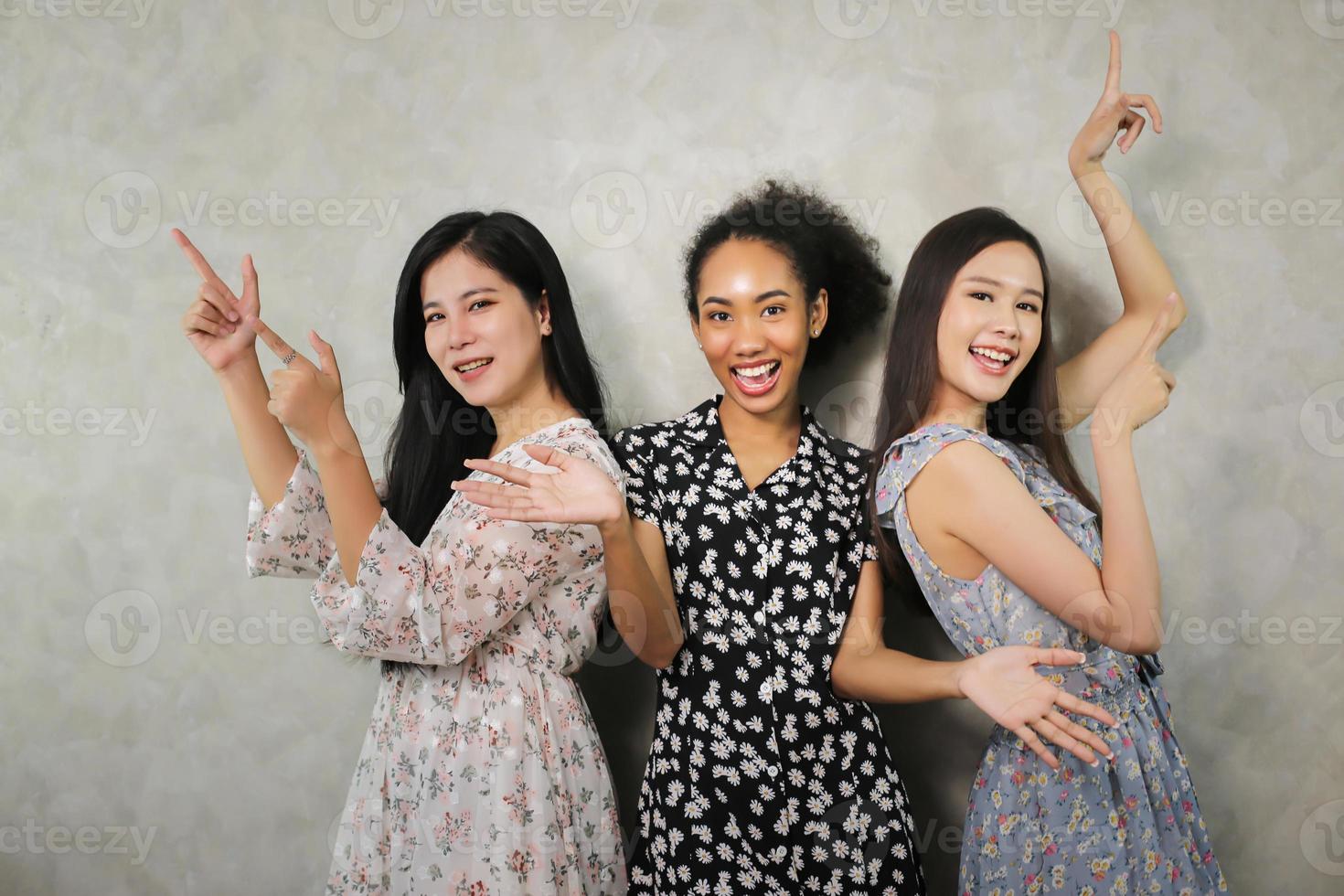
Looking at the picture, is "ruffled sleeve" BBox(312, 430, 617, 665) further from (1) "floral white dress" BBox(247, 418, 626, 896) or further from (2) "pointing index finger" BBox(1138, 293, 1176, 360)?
(2) "pointing index finger" BBox(1138, 293, 1176, 360)

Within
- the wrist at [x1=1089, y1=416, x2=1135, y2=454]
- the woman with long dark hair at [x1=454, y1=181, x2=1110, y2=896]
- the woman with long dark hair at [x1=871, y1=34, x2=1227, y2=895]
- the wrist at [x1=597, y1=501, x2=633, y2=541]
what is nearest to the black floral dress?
the woman with long dark hair at [x1=454, y1=181, x2=1110, y2=896]

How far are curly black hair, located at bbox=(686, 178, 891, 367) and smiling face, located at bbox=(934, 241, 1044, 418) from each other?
0.24 m

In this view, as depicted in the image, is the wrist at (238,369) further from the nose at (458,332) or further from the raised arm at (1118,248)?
the raised arm at (1118,248)

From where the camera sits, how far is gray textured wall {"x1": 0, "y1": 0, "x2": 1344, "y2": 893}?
5.92 ft

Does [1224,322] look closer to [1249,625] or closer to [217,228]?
[1249,625]

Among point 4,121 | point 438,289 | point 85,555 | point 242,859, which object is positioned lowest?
point 242,859

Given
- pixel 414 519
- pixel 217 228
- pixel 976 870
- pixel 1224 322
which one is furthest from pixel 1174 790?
pixel 217 228

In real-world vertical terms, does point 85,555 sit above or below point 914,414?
below

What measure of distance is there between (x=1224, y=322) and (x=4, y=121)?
240cm

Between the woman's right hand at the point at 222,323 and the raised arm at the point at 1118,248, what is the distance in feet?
4.38

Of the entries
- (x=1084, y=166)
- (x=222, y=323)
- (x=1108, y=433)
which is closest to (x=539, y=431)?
(x=222, y=323)

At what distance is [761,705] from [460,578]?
0.50 metres

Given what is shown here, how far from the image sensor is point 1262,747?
183 cm

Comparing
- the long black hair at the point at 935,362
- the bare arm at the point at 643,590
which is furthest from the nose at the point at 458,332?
the long black hair at the point at 935,362
